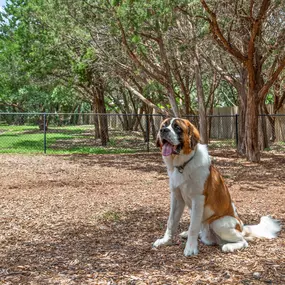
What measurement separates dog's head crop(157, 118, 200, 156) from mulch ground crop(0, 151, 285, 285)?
3.59 feet

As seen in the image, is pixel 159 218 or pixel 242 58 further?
pixel 242 58

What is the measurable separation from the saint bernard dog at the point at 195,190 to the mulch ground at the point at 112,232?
17 cm

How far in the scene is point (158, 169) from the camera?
1226 centimetres

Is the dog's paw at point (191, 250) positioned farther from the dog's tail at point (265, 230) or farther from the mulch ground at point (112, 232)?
the dog's tail at point (265, 230)

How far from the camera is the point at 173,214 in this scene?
4.74 m

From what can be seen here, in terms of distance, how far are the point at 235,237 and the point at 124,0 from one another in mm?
7133

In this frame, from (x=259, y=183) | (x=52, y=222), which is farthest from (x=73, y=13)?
(x=52, y=222)

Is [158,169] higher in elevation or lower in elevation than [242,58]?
lower

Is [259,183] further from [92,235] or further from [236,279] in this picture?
[236,279]

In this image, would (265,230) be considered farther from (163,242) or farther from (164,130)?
(164,130)

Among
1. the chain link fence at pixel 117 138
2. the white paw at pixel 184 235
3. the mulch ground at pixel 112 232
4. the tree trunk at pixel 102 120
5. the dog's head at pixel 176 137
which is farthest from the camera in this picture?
the tree trunk at pixel 102 120

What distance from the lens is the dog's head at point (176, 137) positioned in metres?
4.23

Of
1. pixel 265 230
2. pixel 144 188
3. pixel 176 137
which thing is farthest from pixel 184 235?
pixel 144 188

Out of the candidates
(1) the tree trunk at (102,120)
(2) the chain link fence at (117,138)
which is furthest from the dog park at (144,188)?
(1) the tree trunk at (102,120)
